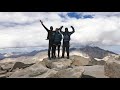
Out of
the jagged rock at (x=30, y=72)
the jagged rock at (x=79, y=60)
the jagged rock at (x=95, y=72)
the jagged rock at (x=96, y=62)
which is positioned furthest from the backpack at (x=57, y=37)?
the jagged rock at (x=96, y=62)

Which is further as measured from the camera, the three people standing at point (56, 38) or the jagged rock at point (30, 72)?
the three people standing at point (56, 38)

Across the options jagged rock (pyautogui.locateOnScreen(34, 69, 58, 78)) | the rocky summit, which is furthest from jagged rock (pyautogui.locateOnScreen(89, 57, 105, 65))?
jagged rock (pyautogui.locateOnScreen(34, 69, 58, 78))

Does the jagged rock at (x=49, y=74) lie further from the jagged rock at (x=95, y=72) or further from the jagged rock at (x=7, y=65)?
the jagged rock at (x=7, y=65)

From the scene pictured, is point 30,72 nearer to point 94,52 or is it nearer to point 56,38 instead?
point 56,38

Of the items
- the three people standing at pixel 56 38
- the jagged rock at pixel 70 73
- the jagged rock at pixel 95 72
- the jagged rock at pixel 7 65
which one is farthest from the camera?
the jagged rock at pixel 7 65

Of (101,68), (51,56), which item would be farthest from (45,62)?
(101,68)

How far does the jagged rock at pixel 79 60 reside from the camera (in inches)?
454

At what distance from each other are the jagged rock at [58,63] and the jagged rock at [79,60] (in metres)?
0.42

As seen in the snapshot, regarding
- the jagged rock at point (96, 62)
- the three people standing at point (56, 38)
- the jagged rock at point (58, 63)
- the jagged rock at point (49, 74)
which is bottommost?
the jagged rock at point (49, 74)

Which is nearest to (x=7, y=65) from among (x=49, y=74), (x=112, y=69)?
(x=49, y=74)

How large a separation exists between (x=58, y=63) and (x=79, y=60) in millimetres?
1342

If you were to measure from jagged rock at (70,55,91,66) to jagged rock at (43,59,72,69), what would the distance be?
1.36 ft
